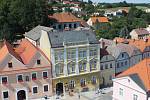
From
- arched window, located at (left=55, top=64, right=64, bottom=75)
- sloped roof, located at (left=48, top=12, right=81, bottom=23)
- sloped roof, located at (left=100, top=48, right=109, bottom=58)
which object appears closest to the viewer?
arched window, located at (left=55, top=64, right=64, bottom=75)

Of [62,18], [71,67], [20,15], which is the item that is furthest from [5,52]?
[62,18]

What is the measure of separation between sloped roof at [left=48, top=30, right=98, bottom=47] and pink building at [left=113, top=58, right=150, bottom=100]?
1128 centimetres

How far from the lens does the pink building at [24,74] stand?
5197cm

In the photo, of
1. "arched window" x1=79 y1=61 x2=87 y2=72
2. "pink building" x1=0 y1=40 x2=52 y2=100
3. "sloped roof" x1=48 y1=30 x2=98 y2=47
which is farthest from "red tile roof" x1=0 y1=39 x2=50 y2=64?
"arched window" x1=79 y1=61 x2=87 y2=72

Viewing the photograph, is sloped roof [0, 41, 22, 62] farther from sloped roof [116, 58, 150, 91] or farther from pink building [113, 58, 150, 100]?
sloped roof [116, 58, 150, 91]

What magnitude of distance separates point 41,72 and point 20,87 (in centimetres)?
431

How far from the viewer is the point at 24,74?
53.1m

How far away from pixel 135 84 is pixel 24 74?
745 inches

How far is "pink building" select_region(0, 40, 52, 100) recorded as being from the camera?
5197 centimetres

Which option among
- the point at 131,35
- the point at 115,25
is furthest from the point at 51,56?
the point at 115,25

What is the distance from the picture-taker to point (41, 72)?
178 feet

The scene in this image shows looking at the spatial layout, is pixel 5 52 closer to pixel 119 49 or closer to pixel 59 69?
pixel 59 69

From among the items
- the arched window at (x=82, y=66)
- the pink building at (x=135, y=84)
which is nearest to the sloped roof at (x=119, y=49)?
the arched window at (x=82, y=66)

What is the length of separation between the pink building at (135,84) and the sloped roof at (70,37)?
11.3 metres
